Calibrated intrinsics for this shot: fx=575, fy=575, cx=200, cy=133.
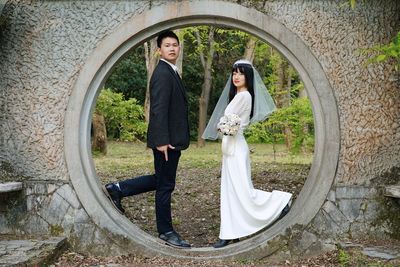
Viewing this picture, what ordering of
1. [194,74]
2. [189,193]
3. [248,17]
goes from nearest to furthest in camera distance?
[248,17], [189,193], [194,74]

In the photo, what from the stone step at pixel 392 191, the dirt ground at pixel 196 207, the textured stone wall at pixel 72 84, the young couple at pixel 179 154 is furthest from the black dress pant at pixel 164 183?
the stone step at pixel 392 191

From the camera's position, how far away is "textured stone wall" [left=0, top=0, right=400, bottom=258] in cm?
466

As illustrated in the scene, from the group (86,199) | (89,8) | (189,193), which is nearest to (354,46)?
(89,8)

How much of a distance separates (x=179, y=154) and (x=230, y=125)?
0.51 metres

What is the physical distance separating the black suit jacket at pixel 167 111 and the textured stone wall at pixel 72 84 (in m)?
0.57

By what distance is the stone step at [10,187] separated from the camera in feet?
15.0

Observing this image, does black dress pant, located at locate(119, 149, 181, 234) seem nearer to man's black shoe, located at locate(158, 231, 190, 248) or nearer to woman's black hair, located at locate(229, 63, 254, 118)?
man's black shoe, located at locate(158, 231, 190, 248)

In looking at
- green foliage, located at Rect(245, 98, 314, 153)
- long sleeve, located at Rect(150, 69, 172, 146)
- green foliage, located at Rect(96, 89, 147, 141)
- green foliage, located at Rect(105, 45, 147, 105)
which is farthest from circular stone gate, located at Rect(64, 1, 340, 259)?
green foliage, located at Rect(105, 45, 147, 105)

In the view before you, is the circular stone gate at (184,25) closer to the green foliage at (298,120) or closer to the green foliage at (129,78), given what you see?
the green foliage at (298,120)

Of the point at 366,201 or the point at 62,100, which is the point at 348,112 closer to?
the point at 366,201

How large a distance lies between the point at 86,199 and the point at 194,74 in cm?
1567

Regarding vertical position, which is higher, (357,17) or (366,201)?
(357,17)

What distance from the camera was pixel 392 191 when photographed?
4.50 meters

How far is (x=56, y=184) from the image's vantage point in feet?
15.9
